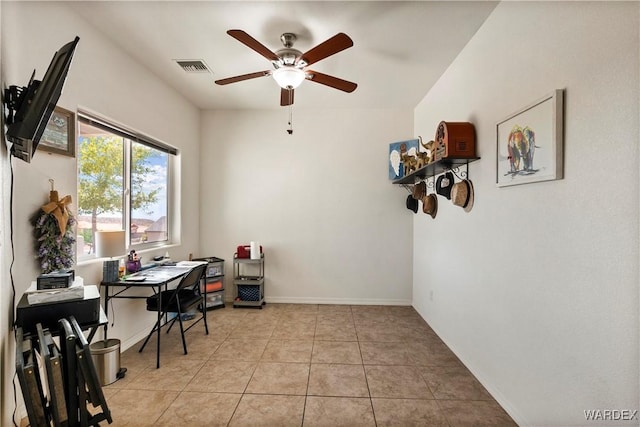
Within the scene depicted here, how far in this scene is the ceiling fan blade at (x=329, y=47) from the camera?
1.89m

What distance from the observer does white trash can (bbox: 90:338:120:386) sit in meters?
2.18

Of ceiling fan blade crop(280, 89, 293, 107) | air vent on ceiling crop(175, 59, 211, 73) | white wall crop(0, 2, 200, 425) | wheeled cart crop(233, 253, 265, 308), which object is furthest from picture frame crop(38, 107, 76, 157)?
wheeled cart crop(233, 253, 265, 308)

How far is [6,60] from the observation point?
1532 millimetres

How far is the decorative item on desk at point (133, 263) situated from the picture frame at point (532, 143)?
319cm

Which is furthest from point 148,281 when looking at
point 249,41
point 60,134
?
point 249,41

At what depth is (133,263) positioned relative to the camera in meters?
2.73

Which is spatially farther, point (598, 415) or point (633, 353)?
point (598, 415)

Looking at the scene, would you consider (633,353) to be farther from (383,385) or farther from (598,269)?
(383,385)

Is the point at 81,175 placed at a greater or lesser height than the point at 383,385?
greater

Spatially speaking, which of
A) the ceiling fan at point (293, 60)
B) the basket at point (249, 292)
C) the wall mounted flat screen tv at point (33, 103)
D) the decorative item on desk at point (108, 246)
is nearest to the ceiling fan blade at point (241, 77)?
the ceiling fan at point (293, 60)

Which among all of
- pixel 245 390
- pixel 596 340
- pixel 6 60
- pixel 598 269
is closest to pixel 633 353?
pixel 596 340

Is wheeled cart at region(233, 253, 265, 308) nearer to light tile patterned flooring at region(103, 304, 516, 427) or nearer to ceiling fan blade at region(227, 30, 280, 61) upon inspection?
light tile patterned flooring at region(103, 304, 516, 427)

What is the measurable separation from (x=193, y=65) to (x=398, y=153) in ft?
8.80

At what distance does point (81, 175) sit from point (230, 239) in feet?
6.99
